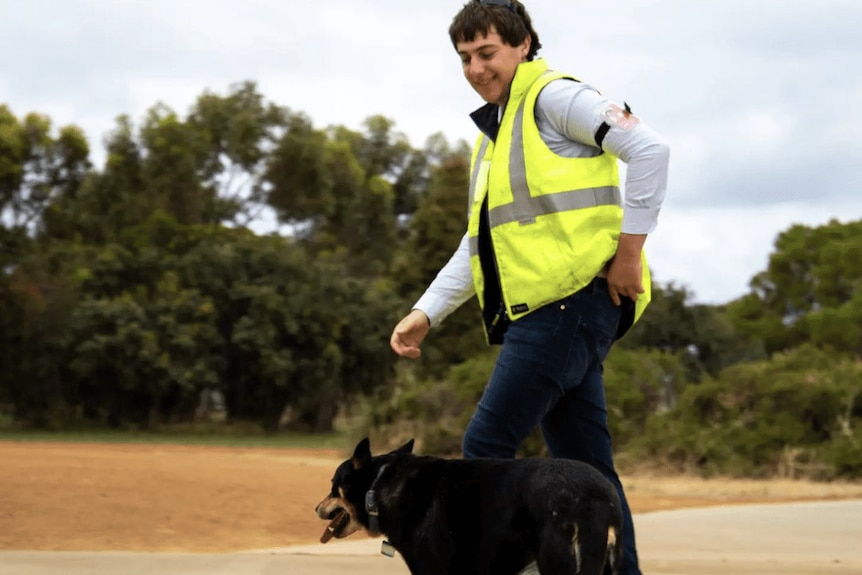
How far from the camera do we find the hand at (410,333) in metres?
4.97

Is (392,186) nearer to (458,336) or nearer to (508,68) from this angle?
(458,336)

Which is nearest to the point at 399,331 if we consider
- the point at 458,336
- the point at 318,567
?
the point at 318,567

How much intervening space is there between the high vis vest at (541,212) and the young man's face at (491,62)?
54 millimetres

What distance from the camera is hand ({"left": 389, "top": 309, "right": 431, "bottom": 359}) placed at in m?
4.97

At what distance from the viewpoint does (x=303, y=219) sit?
49188 mm

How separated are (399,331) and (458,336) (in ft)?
70.2

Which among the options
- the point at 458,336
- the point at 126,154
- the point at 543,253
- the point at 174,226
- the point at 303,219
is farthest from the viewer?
the point at 303,219

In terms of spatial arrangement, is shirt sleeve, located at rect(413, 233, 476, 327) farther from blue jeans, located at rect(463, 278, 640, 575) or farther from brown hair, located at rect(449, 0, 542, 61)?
brown hair, located at rect(449, 0, 542, 61)

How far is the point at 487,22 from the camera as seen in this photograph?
455 centimetres

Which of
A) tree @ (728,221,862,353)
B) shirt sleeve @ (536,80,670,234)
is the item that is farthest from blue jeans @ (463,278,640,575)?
tree @ (728,221,862,353)

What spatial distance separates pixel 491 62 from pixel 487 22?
133 mm

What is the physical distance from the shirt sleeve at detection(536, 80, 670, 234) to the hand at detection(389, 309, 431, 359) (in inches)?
36.7

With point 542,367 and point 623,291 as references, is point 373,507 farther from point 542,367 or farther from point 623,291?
point 623,291

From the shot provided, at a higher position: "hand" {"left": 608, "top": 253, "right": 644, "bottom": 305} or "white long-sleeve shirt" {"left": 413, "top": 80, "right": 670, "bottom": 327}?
"white long-sleeve shirt" {"left": 413, "top": 80, "right": 670, "bottom": 327}
